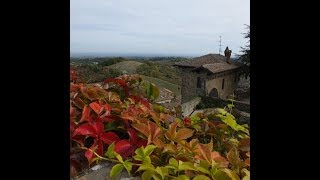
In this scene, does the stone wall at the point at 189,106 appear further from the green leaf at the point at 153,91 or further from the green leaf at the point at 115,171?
the green leaf at the point at 115,171

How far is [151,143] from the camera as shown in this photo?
1087 mm

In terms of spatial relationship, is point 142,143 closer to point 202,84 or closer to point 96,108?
point 96,108

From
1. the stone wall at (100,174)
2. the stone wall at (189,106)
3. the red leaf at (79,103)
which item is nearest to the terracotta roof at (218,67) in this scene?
the stone wall at (189,106)

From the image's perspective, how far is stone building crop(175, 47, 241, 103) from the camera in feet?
82.5

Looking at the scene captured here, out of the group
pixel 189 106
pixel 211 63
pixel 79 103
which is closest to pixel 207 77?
pixel 211 63

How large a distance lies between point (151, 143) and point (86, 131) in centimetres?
20

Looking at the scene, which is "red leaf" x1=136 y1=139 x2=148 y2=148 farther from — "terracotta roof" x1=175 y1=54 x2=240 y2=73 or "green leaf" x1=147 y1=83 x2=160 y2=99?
"terracotta roof" x1=175 y1=54 x2=240 y2=73

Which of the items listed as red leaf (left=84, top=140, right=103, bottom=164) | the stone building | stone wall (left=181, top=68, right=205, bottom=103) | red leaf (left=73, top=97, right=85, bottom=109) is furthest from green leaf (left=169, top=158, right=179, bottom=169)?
stone wall (left=181, top=68, right=205, bottom=103)

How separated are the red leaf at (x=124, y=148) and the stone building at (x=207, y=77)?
23.5 metres

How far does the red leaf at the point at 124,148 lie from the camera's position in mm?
1004

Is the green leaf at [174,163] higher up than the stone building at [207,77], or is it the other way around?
the green leaf at [174,163]
